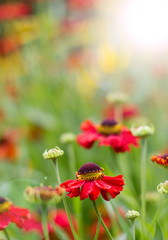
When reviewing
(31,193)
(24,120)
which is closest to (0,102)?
(24,120)

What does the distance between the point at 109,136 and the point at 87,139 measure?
0.12ft

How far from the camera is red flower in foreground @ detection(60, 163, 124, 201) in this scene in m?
0.35

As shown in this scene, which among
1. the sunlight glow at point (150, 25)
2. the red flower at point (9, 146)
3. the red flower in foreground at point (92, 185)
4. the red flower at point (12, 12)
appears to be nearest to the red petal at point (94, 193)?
the red flower in foreground at point (92, 185)

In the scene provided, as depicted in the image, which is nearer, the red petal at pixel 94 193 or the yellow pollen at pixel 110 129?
the red petal at pixel 94 193

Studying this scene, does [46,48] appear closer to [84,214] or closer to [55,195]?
[84,214]

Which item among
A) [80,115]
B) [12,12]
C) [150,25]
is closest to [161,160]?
[80,115]

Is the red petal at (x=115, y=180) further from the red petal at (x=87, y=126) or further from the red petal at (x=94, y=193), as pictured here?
the red petal at (x=87, y=126)

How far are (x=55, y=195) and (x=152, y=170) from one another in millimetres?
690

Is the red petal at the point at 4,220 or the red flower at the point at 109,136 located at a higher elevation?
the red flower at the point at 109,136

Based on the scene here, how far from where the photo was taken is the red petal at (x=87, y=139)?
56 cm

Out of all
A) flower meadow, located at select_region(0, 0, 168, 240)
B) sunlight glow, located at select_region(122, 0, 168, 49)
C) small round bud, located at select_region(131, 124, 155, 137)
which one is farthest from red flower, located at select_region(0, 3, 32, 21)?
small round bud, located at select_region(131, 124, 155, 137)

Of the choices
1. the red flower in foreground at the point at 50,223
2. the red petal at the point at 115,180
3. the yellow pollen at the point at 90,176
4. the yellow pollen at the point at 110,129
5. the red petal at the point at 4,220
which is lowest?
the red flower in foreground at the point at 50,223

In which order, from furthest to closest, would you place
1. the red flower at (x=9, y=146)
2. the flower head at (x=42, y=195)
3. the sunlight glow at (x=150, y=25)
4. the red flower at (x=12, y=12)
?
the sunlight glow at (x=150, y=25), the red flower at (x=12, y=12), the red flower at (x=9, y=146), the flower head at (x=42, y=195)

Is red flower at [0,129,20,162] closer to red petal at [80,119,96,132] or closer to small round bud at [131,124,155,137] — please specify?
red petal at [80,119,96,132]
